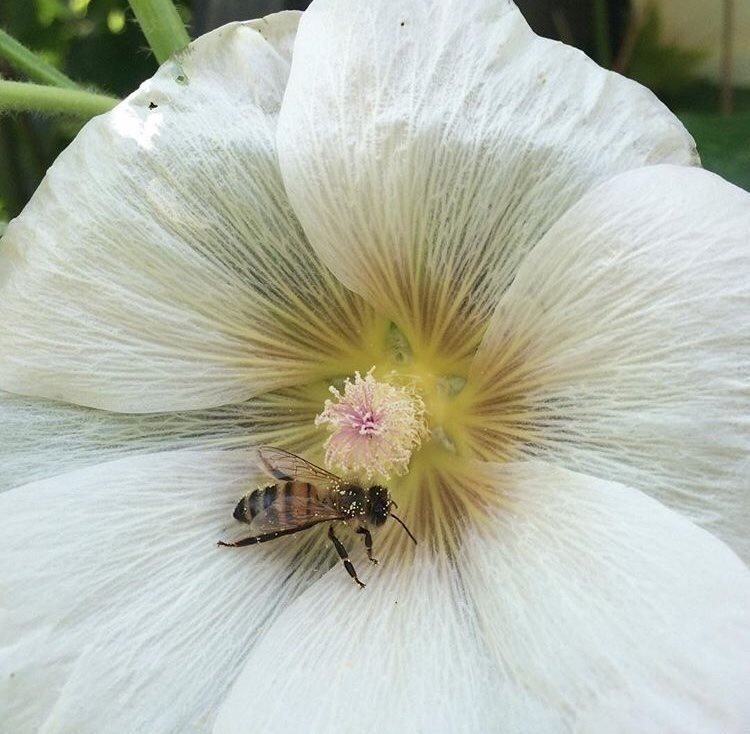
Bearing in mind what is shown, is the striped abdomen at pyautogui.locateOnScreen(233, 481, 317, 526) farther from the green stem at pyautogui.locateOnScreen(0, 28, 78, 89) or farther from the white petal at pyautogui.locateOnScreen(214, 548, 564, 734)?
the green stem at pyautogui.locateOnScreen(0, 28, 78, 89)

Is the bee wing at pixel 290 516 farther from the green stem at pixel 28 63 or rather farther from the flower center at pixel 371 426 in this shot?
the green stem at pixel 28 63

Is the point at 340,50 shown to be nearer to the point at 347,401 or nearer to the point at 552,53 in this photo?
the point at 552,53

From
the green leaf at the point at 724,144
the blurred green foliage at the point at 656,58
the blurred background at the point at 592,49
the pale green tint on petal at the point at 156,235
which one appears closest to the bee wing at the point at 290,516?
the pale green tint on petal at the point at 156,235

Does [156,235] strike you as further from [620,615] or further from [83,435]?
[620,615]

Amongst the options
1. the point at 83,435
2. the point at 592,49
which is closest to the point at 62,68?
the point at 592,49

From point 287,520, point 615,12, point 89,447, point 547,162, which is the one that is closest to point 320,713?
point 287,520

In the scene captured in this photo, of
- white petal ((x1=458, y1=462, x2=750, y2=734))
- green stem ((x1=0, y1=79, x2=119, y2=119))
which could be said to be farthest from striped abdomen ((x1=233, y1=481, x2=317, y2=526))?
green stem ((x1=0, y1=79, x2=119, y2=119))
